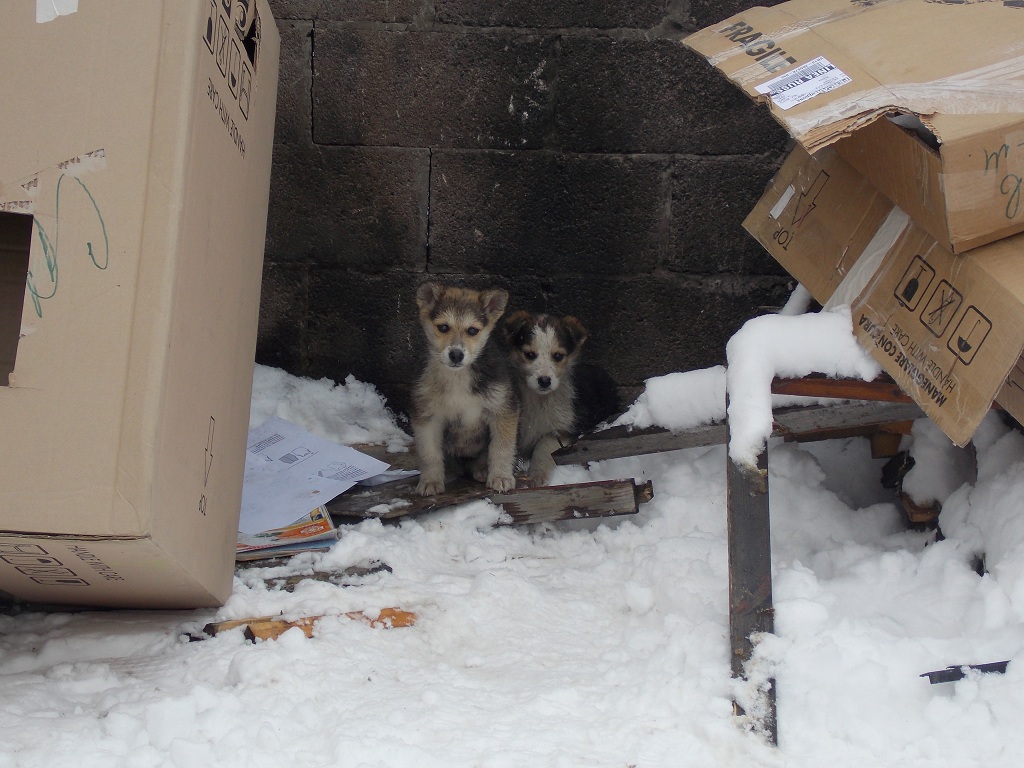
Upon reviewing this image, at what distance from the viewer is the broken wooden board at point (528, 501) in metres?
3.47

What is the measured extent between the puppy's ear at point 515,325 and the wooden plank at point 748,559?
182 cm

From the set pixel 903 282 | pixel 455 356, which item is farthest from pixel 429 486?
pixel 903 282

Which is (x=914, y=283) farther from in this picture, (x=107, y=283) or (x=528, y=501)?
(x=107, y=283)

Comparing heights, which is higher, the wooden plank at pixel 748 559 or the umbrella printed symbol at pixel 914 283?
the umbrella printed symbol at pixel 914 283

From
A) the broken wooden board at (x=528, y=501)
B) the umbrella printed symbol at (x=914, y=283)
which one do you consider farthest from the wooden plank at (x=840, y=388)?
the broken wooden board at (x=528, y=501)

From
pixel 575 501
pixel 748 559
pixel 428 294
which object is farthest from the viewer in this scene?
pixel 428 294

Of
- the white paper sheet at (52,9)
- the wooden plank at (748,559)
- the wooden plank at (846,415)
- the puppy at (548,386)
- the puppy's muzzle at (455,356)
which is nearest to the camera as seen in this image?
the white paper sheet at (52,9)

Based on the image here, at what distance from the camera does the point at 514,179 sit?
14.1ft

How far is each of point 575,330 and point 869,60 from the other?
1927mm

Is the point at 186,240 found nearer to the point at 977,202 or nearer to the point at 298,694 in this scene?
the point at 298,694

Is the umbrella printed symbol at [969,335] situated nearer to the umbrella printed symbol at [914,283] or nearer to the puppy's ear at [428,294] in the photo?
the umbrella printed symbol at [914,283]

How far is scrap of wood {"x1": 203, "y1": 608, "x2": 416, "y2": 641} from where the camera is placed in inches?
106

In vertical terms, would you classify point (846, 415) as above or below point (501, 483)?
above

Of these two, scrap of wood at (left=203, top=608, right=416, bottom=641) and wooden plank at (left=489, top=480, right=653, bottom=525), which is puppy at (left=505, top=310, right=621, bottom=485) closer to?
wooden plank at (left=489, top=480, right=653, bottom=525)
